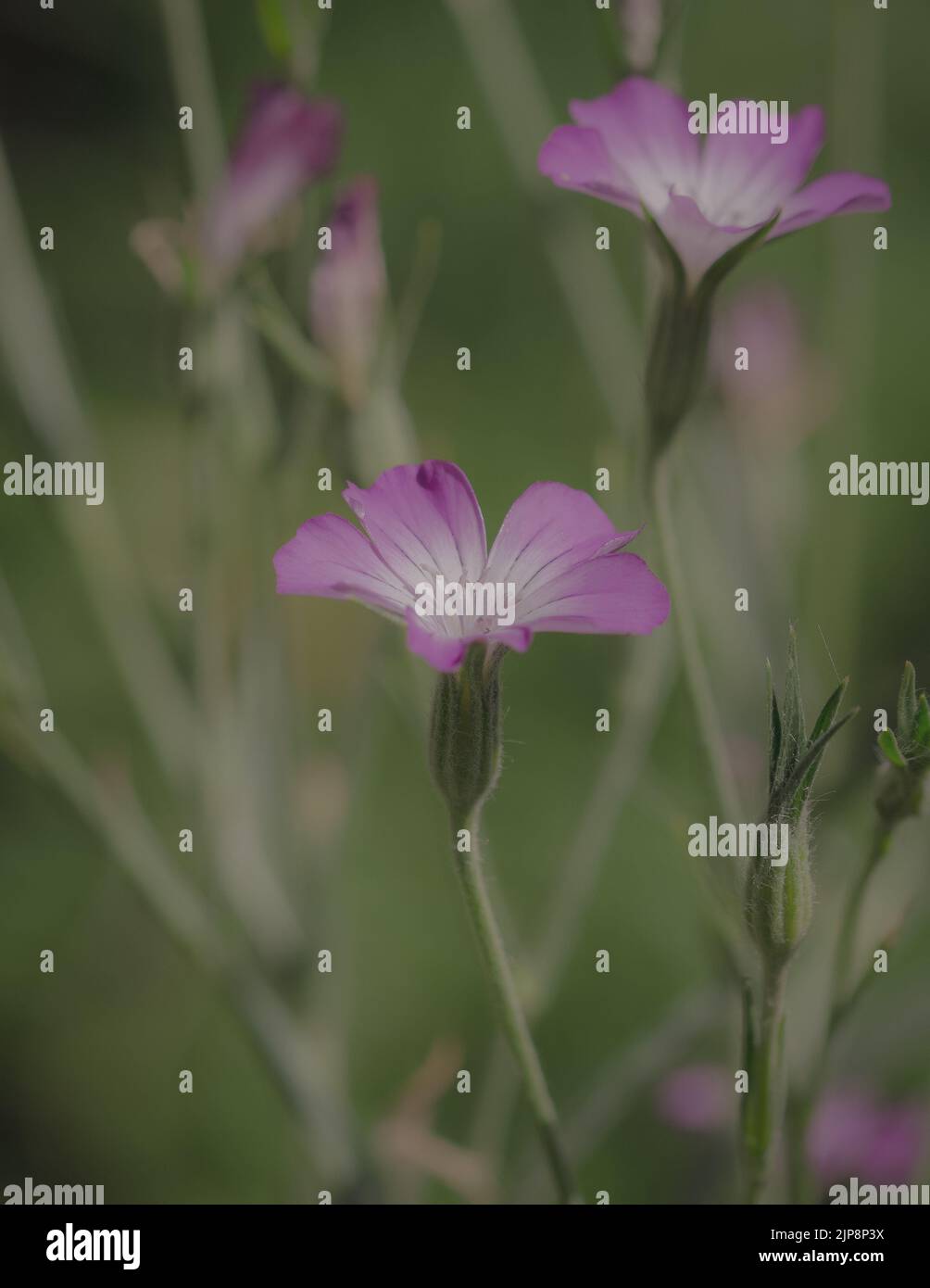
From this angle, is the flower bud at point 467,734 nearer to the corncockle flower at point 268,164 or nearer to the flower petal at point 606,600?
the flower petal at point 606,600

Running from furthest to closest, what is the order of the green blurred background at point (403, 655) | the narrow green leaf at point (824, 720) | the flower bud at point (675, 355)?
the green blurred background at point (403, 655), the flower bud at point (675, 355), the narrow green leaf at point (824, 720)

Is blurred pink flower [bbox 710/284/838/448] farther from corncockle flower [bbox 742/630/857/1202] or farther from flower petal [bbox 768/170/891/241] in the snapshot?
corncockle flower [bbox 742/630/857/1202]

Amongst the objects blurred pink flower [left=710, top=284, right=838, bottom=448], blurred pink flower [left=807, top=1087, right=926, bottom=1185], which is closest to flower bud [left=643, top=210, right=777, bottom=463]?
blurred pink flower [left=710, top=284, right=838, bottom=448]

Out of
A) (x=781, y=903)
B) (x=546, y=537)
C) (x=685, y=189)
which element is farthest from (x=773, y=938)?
(x=685, y=189)

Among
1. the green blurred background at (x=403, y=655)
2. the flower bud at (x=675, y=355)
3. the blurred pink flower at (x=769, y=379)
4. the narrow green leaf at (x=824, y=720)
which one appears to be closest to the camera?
the narrow green leaf at (x=824, y=720)

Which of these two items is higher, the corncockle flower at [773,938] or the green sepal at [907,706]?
the green sepal at [907,706]

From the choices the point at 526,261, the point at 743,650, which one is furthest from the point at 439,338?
the point at 743,650

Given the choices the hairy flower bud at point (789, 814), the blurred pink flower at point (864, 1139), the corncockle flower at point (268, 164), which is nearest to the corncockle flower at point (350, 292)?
the corncockle flower at point (268, 164)
